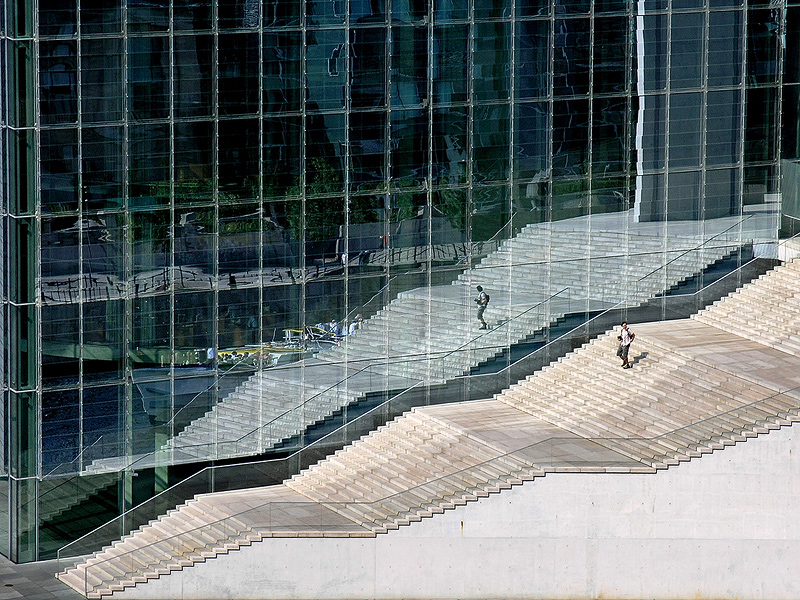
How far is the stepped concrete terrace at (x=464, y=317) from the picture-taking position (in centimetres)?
4466

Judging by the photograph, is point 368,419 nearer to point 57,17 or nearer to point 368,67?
point 368,67

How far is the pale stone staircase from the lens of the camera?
44.7 meters

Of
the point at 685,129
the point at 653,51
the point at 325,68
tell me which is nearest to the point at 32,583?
the point at 325,68

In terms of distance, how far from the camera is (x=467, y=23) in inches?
1802

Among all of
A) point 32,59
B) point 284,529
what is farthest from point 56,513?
point 32,59

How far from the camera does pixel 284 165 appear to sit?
145 feet

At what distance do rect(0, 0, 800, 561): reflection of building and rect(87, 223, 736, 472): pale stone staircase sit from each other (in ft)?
0.82

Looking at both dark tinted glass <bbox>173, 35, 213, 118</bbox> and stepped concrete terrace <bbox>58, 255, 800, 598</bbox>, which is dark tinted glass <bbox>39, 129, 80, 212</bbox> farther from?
stepped concrete terrace <bbox>58, 255, 800, 598</bbox>

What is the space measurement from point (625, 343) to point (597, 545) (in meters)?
6.57

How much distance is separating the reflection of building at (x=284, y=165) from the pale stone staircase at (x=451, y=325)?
250 mm

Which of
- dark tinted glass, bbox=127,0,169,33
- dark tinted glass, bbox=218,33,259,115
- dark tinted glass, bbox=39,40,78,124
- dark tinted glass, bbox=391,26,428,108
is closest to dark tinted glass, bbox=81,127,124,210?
dark tinted glass, bbox=39,40,78,124

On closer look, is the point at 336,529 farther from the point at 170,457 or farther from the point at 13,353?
the point at 13,353

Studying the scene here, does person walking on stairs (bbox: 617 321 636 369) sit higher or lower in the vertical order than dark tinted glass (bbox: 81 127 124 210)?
lower

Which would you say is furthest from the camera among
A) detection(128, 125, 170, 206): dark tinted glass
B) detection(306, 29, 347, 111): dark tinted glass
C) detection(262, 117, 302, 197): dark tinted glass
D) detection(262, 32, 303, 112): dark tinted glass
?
detection(306, 29, 347, 111): dark tinted glass
